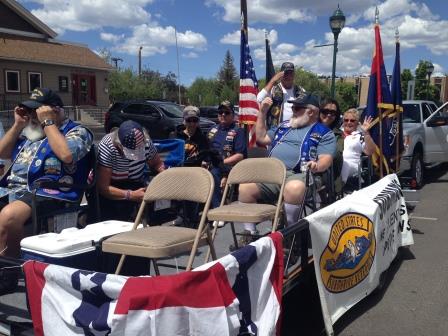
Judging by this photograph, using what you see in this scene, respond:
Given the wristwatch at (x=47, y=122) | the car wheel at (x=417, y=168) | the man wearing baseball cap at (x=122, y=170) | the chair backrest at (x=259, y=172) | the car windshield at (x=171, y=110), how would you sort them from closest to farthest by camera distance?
the wristwatch at (x=47, y=122) < the chair backrest at (x=259, y=172) < the man wearing baseball cap at (x=122, y=170) < the car wheel at (x=417, y=168) < the car windshield at (x=171, y=110)

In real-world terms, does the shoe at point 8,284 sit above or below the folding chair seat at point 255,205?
below

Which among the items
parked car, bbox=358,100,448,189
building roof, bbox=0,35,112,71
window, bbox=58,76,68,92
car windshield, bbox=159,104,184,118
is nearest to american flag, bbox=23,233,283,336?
parked car, bbox=358,100,448,189

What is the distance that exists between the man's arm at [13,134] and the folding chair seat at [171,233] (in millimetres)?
1268

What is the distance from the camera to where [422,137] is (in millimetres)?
9883

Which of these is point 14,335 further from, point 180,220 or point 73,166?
point 180,220

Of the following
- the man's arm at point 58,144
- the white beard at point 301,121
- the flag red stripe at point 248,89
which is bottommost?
the man's arm at point 58,144

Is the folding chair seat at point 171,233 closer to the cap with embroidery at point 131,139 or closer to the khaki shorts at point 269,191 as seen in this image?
the cap with embroidery at point 131,139

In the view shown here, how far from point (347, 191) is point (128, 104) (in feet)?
44.3

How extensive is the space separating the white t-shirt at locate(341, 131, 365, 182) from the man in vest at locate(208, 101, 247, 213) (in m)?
1.28

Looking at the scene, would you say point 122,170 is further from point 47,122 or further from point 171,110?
point 171,110

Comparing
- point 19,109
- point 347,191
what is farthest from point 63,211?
point 347,191

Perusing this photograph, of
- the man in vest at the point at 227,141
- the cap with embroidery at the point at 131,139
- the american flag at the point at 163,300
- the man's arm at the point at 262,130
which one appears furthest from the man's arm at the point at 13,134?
the man in vest at the point at 227,141

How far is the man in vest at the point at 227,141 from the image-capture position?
20.4ft

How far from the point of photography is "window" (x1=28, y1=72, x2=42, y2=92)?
95.8 feet
